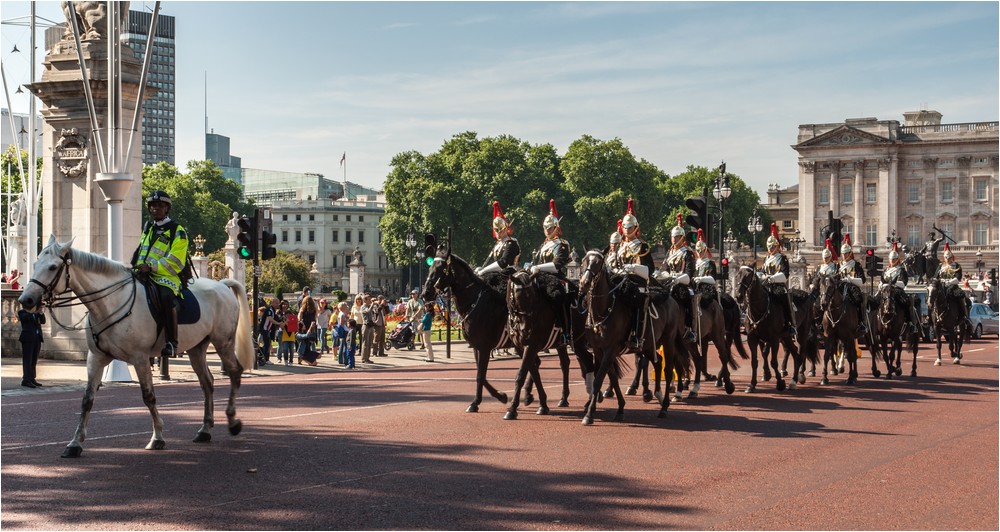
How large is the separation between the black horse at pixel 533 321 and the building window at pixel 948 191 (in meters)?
119

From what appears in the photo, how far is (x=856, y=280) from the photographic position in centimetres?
2331

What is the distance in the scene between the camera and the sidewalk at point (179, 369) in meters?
21.4

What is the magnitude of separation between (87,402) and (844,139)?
124 meters

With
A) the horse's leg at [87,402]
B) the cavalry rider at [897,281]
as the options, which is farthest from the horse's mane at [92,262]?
the cavalry rider at [897,281]

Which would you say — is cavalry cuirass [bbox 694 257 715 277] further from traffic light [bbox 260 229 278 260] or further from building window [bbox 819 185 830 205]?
building window [bbox 819 185 830 205]

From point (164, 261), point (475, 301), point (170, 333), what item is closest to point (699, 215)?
point (475, 301)

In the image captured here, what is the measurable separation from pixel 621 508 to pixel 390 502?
185cm

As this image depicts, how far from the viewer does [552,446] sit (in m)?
12.7

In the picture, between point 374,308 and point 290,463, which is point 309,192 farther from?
point 290,463

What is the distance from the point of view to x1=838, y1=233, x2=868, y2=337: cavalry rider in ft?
75.4

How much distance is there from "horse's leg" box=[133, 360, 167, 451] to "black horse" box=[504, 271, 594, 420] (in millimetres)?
4824

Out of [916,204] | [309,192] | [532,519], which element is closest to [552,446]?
[532,519]

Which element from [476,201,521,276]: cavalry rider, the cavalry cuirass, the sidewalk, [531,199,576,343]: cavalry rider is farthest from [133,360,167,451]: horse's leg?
the cavalry cuirass

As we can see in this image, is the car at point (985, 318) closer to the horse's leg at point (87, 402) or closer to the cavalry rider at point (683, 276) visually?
the cavalry rider at point (683, 276)
